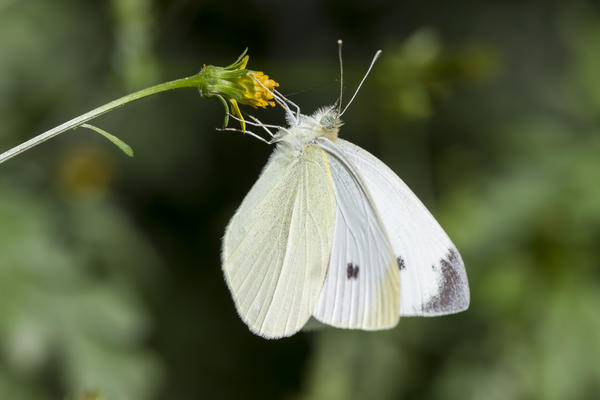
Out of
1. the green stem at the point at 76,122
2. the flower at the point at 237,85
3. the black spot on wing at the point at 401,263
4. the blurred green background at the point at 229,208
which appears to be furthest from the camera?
the blurred green background at the point at 229,208

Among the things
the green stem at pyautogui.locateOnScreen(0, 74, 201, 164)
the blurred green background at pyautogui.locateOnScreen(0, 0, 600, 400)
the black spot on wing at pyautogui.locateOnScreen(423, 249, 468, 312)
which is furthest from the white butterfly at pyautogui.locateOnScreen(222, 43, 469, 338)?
the blurred green background at pyautogui.locateOnScreen(0, 0, 600, 400)

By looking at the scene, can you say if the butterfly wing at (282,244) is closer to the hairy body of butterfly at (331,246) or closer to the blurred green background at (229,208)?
the hairy body of butterfly at (331,246)

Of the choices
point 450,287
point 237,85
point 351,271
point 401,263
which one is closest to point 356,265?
point 351,271

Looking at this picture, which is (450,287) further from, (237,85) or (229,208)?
(229,208)

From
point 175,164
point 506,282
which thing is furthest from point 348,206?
point 175,164

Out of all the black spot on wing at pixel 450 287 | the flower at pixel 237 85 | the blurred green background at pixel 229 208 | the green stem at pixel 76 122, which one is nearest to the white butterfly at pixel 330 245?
the black spot on wing at pixel 450 287

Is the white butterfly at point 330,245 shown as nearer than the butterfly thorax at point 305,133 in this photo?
Yes

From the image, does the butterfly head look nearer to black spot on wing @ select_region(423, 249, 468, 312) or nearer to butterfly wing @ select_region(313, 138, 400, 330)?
butterfly wing @ select_region(313, 138, 400, 330)
